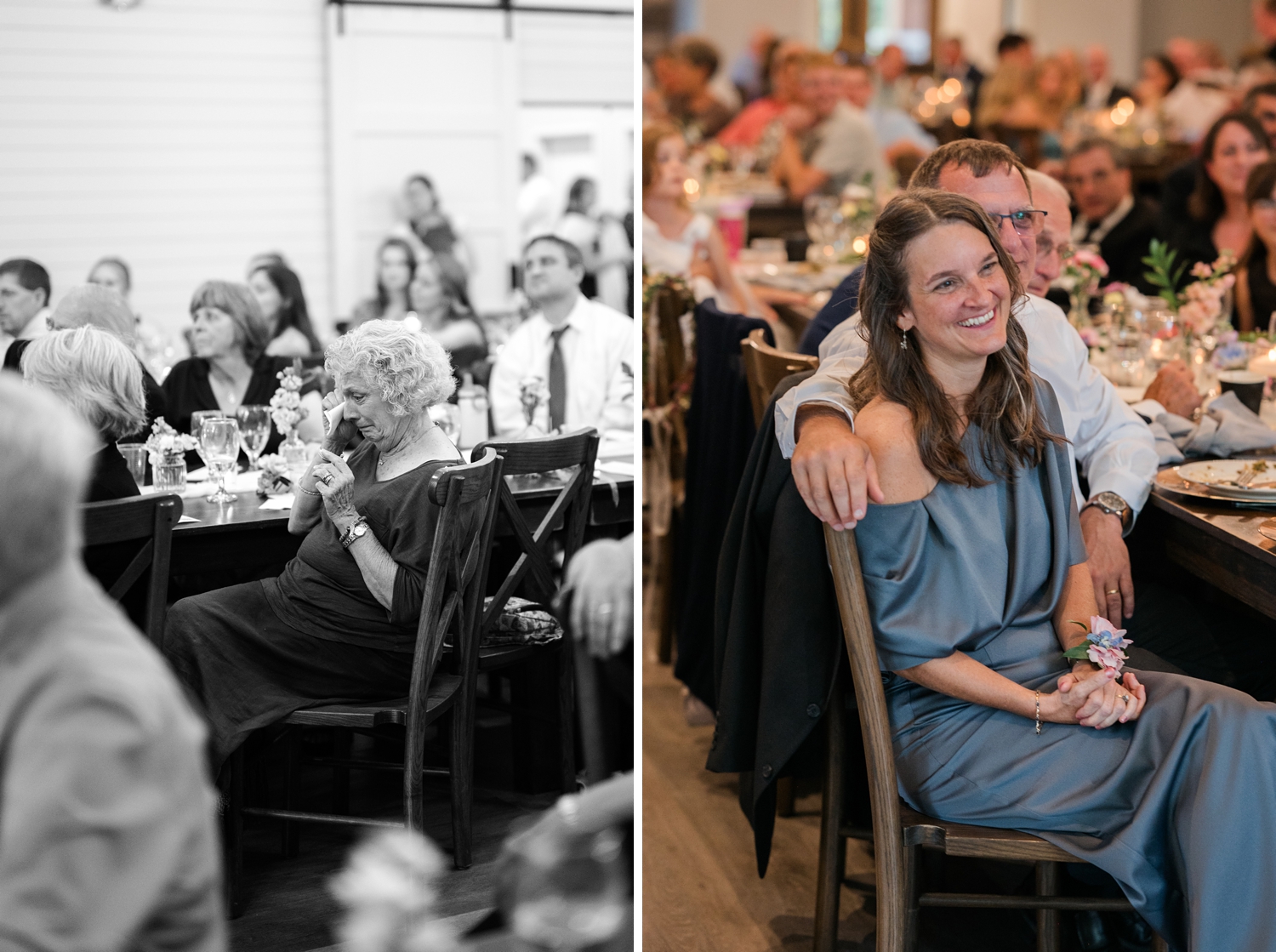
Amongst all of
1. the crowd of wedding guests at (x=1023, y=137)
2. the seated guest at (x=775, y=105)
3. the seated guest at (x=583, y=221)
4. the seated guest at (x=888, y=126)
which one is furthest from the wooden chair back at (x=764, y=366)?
the seated guest at (x=775, y=105)

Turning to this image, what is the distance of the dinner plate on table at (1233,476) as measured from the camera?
2.13 metres

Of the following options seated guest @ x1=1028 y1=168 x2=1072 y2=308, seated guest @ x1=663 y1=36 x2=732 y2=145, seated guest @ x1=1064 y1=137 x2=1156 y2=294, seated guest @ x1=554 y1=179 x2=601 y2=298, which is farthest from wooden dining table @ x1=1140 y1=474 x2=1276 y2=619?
seated guest @ x1=663 y1=36 x2=732 y2=145

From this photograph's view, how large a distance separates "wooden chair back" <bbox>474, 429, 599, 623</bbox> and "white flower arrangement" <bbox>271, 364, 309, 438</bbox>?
8.4 inches

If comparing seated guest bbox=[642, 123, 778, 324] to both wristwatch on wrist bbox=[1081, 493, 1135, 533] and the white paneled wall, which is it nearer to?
the white paneled wall

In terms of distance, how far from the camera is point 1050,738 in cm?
183

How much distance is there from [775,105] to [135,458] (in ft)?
29.6

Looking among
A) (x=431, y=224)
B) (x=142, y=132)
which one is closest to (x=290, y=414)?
(x=142, y=132)

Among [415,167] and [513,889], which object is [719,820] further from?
[415,167]

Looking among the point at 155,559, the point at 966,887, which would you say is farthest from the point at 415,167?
the point at 155,559

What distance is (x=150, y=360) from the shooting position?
4.72 feet

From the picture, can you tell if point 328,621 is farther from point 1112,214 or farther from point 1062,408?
point 1112,214

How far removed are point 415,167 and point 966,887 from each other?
16.8 feet

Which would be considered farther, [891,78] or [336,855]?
[891,78]

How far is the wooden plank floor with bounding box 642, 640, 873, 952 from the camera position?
93.2 inches
